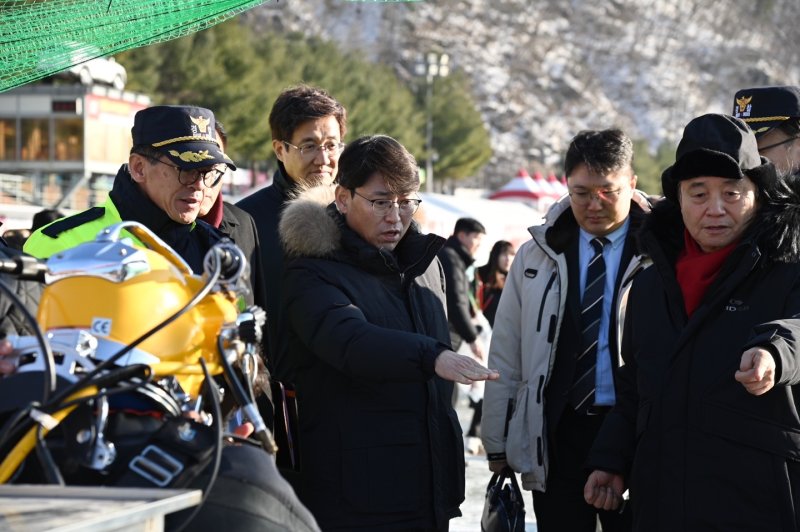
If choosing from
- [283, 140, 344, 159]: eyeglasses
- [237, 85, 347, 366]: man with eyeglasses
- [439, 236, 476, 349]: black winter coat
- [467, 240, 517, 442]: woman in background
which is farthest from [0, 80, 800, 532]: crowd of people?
[467, 240, 517, 442]: woman in background

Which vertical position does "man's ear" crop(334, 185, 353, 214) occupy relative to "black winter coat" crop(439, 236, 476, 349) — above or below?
above

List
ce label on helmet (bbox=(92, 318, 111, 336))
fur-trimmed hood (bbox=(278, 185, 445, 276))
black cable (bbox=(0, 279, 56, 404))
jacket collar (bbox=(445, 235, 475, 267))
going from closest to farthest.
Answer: black cable (bbox=(0, 279, 56, 404)) → ce label on helmet (bbox=(92, 318, 111, 336)) → fur-trimmed hood (bbox=(278, 185, 445, 276)) → jacket collar (bbox=(445, 235, 475, 267))

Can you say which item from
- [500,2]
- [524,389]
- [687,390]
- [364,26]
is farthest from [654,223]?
[500,2]

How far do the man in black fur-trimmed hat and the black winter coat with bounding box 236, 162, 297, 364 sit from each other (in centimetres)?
119

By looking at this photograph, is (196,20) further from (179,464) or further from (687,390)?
(179,464)

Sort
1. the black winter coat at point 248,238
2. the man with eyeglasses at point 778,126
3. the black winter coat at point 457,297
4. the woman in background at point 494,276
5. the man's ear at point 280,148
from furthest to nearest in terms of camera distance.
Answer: the woman in background at point 494,276, the black winter coat at point 457,297, the man's ear at point 280,148, the man with eyeglasses at point 778,126, the black winter coat at point 248,238

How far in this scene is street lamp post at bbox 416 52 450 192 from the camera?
147ft

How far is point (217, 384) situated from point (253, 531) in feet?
1.29

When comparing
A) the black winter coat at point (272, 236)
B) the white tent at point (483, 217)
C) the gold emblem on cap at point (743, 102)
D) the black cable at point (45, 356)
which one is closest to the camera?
the black cable at point (45, 356)

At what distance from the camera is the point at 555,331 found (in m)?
4.13

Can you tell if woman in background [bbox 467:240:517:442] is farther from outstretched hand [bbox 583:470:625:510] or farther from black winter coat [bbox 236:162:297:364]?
outstretched hand [bbox 583:470:625:510]

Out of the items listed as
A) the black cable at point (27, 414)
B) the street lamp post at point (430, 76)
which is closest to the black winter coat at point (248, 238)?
the black cable at point (27, 414)

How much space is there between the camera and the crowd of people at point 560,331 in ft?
10.4

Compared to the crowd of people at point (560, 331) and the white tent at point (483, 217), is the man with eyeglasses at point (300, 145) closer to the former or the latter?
the crowd of people at point (560, 331)
